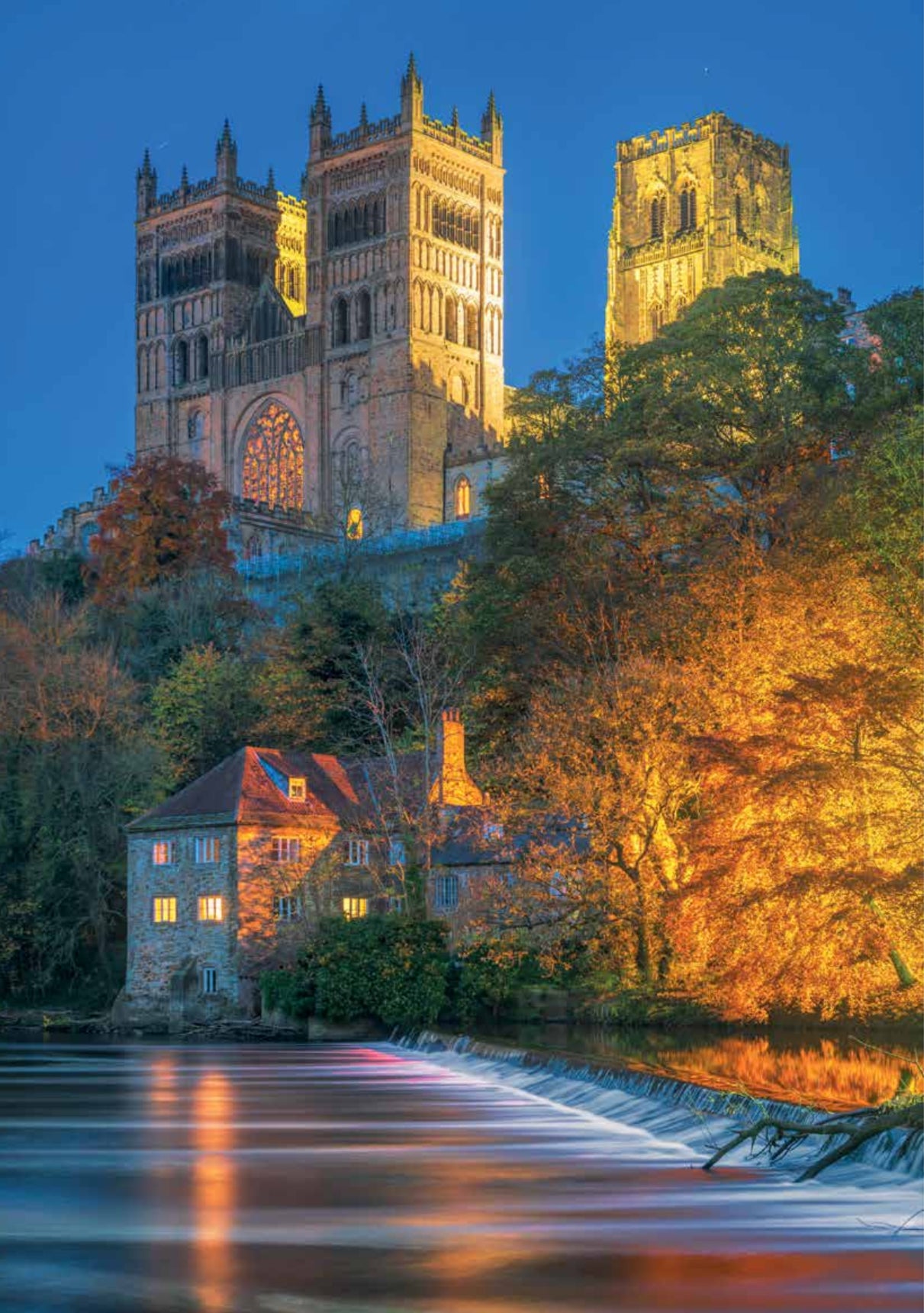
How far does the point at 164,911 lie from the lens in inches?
1746

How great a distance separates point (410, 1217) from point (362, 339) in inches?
4108

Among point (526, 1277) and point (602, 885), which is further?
point (602, 885)

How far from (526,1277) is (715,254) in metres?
120

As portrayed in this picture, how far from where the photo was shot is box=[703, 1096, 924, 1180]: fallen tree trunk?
60.7 ft

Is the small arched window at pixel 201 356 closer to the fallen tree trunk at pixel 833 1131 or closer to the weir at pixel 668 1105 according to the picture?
the weir at pixel 668 1105

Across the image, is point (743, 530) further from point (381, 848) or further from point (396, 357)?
point (396, 357)

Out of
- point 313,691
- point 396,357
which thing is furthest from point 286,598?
point 396,357

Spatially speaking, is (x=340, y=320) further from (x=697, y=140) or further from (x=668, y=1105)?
(x=668, y=1105)

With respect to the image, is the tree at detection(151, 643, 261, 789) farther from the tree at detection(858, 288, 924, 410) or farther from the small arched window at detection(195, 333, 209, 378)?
the small arched window at detection(195, 333, 209, 378)

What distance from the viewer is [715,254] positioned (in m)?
129

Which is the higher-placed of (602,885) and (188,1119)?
(602,885)

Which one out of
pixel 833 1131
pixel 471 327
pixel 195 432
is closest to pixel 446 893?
pixel 833 1131

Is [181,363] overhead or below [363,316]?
overhead

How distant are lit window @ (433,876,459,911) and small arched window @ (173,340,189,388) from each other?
305 feet
